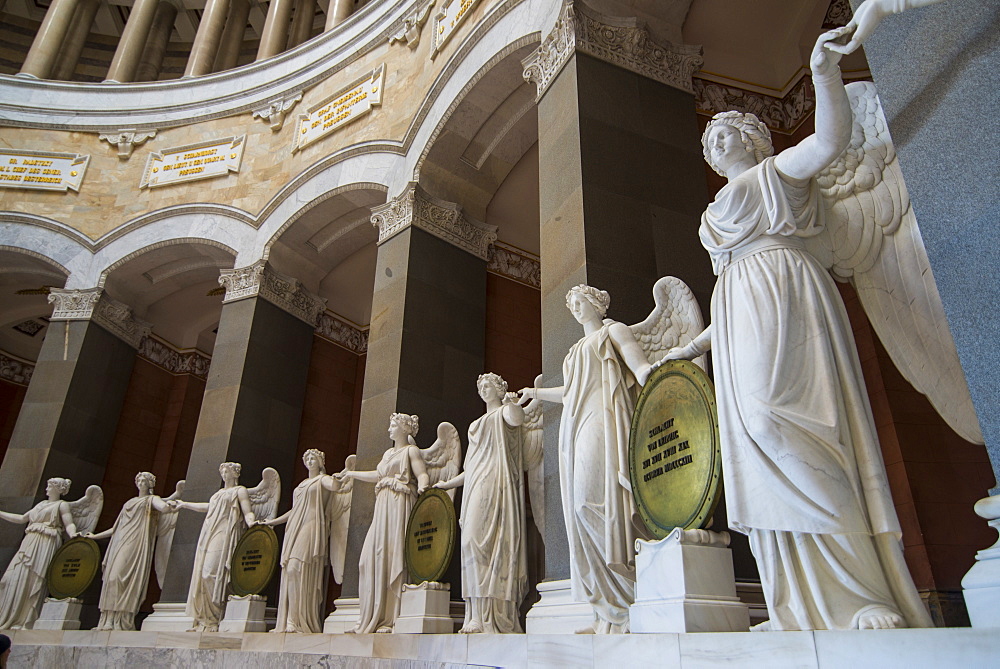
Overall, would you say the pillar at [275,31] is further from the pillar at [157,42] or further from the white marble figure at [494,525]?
the white marble figure at [494,525]

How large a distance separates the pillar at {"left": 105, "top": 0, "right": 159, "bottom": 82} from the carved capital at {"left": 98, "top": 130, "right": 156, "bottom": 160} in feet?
6.12

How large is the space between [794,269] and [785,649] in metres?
1.38

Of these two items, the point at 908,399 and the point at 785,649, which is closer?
the point at 785,649

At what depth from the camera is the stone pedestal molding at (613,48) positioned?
659 cm

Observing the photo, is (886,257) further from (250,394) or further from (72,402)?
(72,402)

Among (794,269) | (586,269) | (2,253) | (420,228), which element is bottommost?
(794,269)

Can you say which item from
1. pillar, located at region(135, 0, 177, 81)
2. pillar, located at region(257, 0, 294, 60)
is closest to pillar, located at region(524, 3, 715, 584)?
pillar, located at region(257, 0, 294, 60)

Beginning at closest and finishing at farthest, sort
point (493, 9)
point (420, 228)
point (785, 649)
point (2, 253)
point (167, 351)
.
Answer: point (785, 649) < point (493, 9) < point (420, 228) < point (2, 253) < point (167, 351)

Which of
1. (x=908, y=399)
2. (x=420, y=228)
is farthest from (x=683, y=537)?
(x=420, y=228)

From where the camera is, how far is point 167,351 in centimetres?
1437

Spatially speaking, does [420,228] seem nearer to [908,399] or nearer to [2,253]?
[908,399]

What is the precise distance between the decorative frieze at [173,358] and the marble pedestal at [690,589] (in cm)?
1276

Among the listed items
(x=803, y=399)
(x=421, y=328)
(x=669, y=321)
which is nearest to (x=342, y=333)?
(x=421, y=328)

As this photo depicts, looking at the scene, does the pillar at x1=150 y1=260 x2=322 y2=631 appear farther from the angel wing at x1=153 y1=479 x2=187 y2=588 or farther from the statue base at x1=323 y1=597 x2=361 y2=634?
the statue base at x1=323 y1=597 x2=361 y2=634
